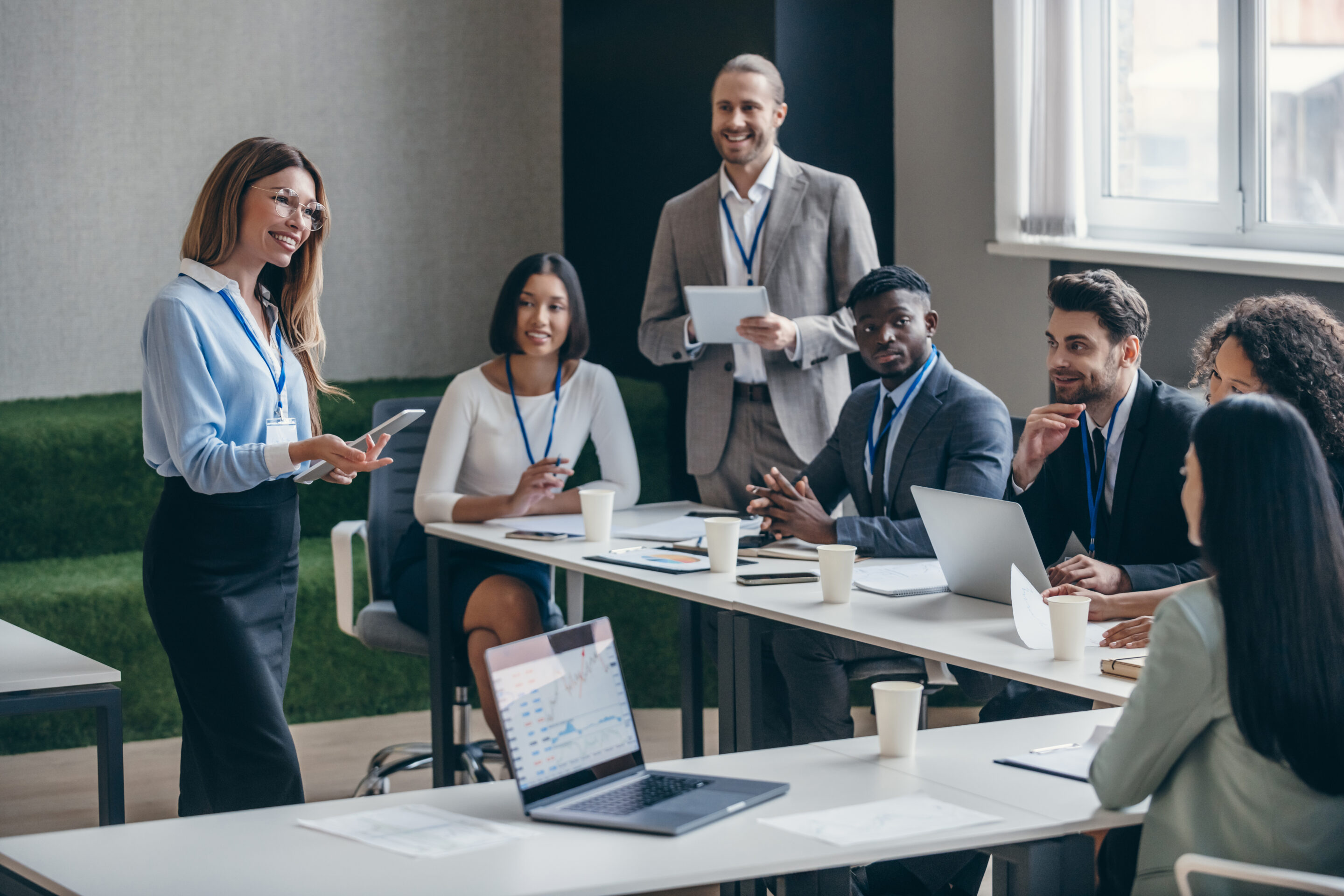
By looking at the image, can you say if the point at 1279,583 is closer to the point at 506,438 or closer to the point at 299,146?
the point at 506,438

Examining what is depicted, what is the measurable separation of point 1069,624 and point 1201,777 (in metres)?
0.66

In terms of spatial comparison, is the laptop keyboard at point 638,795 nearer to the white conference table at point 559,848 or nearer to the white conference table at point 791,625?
the white conference table at point 559,848

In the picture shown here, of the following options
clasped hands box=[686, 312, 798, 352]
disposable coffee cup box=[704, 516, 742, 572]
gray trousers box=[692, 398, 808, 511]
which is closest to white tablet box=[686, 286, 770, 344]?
clasped hands box=[686, 312, 798, 352]

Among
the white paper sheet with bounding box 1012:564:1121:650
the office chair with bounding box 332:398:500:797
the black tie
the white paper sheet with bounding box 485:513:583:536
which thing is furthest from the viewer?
the office chair with bounding box 332:398:500:797

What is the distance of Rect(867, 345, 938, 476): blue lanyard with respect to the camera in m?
3.41

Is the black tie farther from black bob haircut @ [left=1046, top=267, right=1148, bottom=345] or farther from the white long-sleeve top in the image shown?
the white long-sleeve top

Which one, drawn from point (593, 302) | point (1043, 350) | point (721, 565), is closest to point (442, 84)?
point (593, 302)

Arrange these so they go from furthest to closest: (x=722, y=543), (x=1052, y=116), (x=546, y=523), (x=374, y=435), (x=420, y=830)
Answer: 1. (x=1052, y=116)
2. (x=546, y=523)
3. (x=722, y=543)
4. (x=374, y=435)
5. (x=420, y=830)

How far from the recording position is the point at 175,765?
177 inches

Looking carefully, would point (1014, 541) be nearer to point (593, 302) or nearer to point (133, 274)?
point (593, 302)

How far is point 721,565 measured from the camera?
3.28 meters

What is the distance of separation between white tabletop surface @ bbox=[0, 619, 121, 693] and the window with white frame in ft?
10.5

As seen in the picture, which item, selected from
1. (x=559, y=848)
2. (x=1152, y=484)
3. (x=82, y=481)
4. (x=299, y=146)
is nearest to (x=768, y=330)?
(x=1152, y=484)

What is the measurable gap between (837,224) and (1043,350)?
39.0 inches
